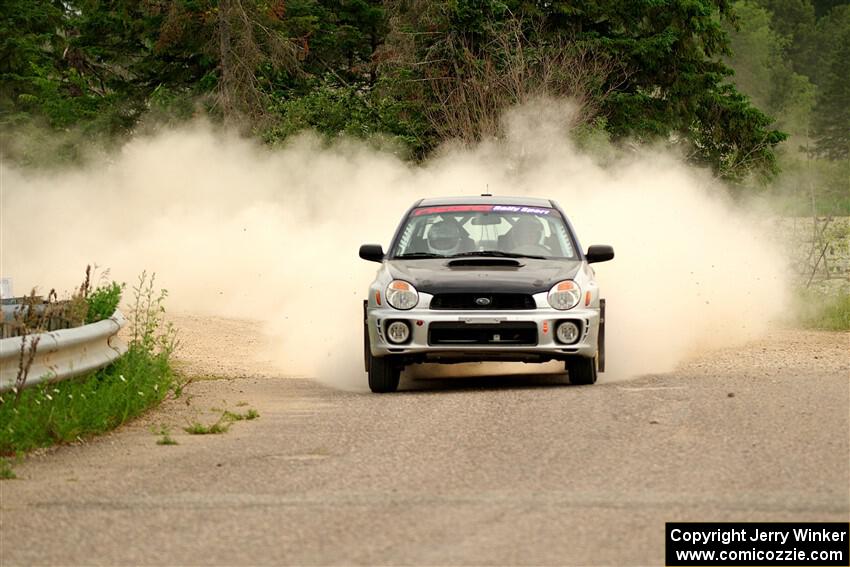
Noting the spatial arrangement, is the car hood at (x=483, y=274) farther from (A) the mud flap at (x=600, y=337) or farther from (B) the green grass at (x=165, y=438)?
(B) the green grass at (x=165, y=438)

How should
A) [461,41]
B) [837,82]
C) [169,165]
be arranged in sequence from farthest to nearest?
[837,82], [169,165], [461,41]

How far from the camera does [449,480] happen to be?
29.6 feet

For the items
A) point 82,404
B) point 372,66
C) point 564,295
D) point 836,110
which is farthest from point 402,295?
point 836,110

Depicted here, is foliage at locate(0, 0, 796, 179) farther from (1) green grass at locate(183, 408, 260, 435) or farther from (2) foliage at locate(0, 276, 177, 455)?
(1) green grass at locate(183, 408, 260, 435)

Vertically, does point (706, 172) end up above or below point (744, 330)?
above

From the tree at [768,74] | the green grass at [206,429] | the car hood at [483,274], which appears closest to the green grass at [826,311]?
the car hood at [483,274]

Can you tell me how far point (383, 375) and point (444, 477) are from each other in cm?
505

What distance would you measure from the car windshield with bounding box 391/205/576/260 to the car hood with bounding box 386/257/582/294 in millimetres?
269

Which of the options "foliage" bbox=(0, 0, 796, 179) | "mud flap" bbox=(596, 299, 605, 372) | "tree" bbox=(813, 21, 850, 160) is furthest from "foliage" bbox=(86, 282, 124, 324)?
"tree" bbox=(813, 21, 850, 160)

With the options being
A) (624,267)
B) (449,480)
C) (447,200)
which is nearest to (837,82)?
(624,267)

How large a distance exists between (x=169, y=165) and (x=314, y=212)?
27.6ft

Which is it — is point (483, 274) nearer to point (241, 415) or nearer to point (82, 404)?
point (241, 415)

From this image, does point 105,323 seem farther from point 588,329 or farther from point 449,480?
point 449,480

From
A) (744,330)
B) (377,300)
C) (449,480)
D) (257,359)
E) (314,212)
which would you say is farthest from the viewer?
(314,212)
